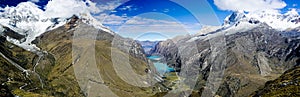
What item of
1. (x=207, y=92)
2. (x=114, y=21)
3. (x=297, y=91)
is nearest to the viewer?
(x=114, y=21)

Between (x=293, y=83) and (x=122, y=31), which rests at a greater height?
(x=122, y=31)

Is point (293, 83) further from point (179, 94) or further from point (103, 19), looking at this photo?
point (103, 19)

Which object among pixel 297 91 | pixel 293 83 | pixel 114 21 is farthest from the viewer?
pixel 293 83

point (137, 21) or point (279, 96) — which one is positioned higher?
point (137, 21)

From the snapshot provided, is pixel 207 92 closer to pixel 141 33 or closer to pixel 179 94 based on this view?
pixel 179 94

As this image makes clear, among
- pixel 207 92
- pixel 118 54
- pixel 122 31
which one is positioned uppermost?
pixel 122 31

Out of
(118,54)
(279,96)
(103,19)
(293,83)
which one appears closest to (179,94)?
(279,96)

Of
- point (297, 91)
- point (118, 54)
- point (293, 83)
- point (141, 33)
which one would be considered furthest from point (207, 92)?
point (141, 33)

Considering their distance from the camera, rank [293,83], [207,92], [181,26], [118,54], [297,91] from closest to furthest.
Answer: [181,26] → [118,54] → [297,91] → [293,83] → [207,92]

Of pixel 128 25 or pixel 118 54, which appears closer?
pixel 128 25
